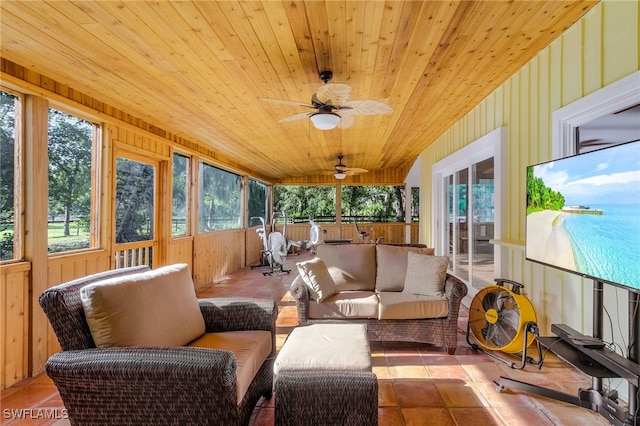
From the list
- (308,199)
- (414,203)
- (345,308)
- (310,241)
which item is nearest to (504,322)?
(345,308)

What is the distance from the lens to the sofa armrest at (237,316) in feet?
7.00

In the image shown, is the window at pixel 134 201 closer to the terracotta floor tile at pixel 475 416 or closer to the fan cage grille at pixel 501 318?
the terracotta floor tile at pixel 475 416

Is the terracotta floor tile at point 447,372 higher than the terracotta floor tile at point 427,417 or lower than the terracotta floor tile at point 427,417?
higher

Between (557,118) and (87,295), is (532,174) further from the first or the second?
(87,295)

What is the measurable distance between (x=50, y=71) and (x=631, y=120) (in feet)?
13.8

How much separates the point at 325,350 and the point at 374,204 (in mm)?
10247

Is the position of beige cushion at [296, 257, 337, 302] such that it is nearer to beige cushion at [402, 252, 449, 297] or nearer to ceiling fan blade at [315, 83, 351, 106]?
beige cushion at [402, 252, 449, 297]

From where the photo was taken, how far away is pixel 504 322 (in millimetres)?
2701

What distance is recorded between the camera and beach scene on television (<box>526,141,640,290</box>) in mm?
1464

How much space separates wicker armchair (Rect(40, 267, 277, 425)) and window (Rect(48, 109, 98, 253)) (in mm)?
1725

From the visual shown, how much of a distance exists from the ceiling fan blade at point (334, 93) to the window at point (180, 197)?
9.72ft

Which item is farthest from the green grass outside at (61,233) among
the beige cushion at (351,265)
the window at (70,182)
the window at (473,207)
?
the window at (473,207)

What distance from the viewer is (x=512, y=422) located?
1888 millimetres

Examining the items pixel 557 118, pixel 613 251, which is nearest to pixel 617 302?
pixel 613 251
